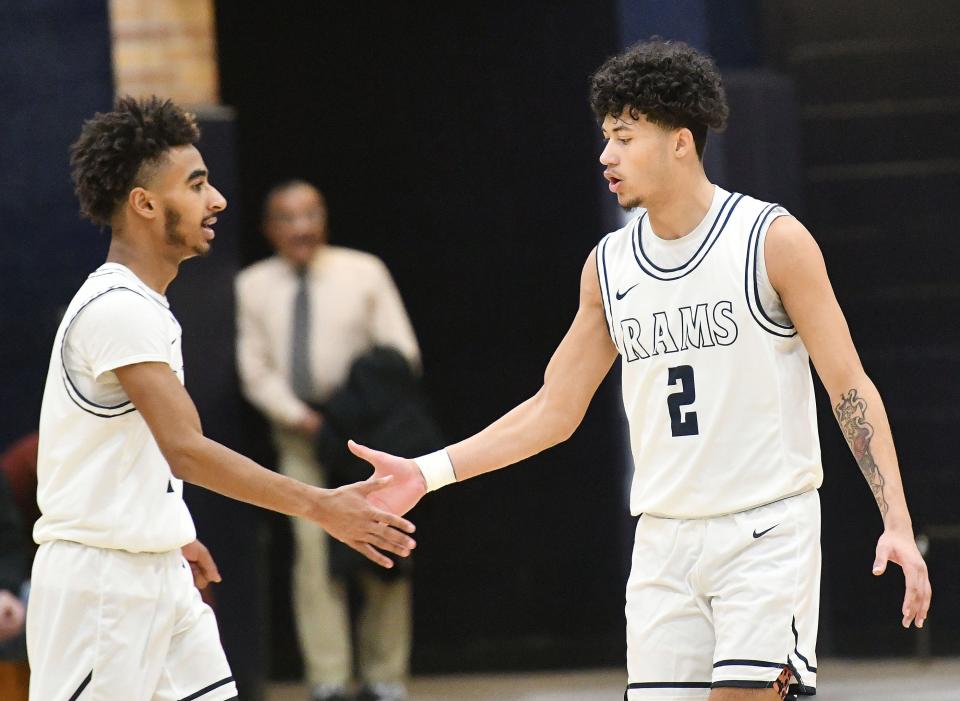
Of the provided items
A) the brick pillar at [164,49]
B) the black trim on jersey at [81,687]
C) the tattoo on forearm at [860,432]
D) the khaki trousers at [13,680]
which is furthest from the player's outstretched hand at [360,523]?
the brick pillar at [164,49]

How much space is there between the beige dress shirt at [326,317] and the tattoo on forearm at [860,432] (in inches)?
133

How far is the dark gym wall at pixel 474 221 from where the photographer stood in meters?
8.29

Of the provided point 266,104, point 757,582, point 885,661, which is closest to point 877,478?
point 757,582

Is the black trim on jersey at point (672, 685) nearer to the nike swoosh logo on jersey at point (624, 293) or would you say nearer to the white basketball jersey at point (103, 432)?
the nike swoosh logo on jersey at point (624, 293)

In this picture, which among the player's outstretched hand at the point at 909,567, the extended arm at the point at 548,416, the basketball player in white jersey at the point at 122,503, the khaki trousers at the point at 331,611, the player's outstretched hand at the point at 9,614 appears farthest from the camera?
the khaki trousers at the point at 331,611

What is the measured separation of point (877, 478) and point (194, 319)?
11.5 feet

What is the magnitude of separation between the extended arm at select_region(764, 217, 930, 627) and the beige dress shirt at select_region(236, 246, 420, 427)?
3370 millimetres

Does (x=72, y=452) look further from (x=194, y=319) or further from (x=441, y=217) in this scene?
(x=441, y=217)

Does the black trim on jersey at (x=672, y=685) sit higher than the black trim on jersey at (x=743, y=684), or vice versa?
the black trim on jersey at (x=743, y=684)

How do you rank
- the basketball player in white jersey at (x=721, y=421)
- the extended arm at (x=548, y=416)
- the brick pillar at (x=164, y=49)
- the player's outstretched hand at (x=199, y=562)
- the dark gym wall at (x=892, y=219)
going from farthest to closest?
the dark gym wall at (x=892, y=219) < the brick pillar at (x=164, y=49) < the player's outstretched hand at (x=199, y=562) < the extended arm at (x=548, y=416) < the basketball player in white jersey at (x=721, y=421)

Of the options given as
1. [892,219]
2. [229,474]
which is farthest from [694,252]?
[892,219]

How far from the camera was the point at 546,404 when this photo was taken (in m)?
4.57

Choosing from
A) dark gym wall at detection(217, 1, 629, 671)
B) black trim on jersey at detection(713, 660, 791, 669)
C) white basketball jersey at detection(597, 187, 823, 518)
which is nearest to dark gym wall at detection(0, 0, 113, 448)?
dark gym wall at detection(217, 1, 629, 671)

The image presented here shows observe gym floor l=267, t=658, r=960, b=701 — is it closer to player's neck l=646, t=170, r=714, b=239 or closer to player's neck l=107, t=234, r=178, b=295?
player's neck l=646, t=170, r=714, b=239
